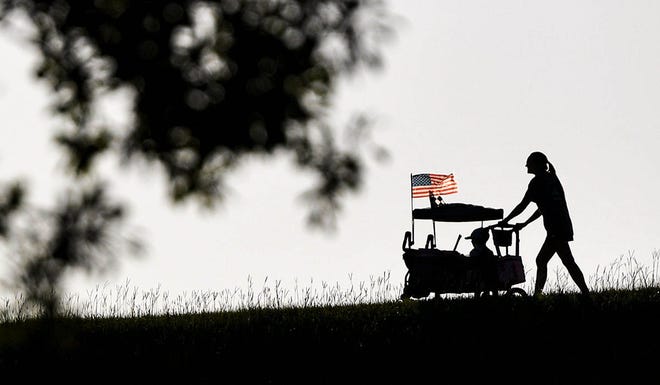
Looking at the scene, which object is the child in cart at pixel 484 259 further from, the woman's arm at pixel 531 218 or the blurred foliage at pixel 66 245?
the blurred foliage at pixel 66 245

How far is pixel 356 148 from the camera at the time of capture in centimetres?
696

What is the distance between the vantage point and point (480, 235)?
486 inches

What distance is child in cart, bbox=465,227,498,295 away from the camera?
40.3ft

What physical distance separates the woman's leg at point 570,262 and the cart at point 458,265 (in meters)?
0.60

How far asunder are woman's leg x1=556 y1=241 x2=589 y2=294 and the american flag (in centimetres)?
185

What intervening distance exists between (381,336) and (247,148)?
5215mm

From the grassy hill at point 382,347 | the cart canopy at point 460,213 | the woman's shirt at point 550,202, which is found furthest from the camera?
the woman's shirt at point 550,202

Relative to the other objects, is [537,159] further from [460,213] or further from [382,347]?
[382,347]

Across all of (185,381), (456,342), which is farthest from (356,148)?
(456,342)

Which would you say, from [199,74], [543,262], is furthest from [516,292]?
[199,74]

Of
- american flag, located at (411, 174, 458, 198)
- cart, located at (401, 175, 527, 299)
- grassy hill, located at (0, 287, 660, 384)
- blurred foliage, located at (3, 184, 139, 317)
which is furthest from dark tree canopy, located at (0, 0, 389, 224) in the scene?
american flag, located at (411, 174, 458, 198)

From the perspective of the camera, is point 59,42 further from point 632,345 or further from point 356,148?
point 632,345

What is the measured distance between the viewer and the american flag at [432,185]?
1390 centimetres

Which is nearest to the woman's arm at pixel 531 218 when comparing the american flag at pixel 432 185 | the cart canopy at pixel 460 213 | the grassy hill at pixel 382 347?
the cart canopy at pixel 460 213
